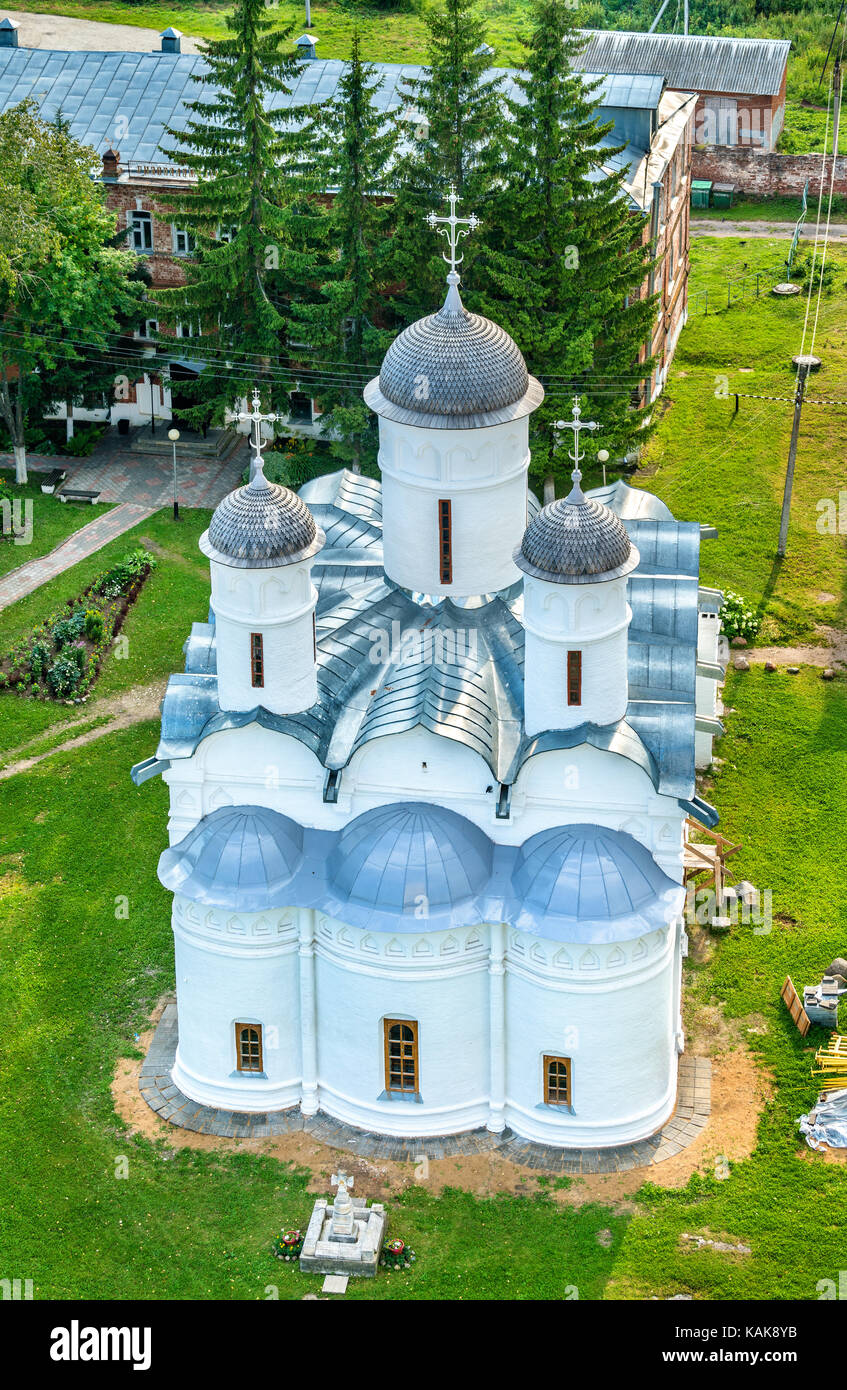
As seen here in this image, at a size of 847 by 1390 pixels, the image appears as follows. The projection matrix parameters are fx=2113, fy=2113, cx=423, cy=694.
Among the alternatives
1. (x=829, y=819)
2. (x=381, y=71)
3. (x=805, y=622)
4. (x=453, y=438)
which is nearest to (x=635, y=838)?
(x=453, y=438)

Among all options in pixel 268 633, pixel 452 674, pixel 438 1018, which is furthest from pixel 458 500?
pixel 438 1018

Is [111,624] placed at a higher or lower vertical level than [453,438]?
lower

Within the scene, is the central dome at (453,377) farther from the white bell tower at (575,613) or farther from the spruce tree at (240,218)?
the spruce tree at (240,218)

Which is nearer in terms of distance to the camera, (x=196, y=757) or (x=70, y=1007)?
(x=196, y=757)

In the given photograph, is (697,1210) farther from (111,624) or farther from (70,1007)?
(111,624)

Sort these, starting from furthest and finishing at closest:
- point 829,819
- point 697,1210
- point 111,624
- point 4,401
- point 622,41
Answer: point 622,41 < point 4,401 < point 111,624 < point 829,819 < point 697,1210

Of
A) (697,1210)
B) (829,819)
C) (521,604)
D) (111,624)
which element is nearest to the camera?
(697,1210)

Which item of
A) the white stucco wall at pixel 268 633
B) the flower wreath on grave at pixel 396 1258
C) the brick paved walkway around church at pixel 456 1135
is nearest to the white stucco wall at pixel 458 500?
the white stucco wall at pixel 268 633

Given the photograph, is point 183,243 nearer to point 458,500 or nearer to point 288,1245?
point 458,500
